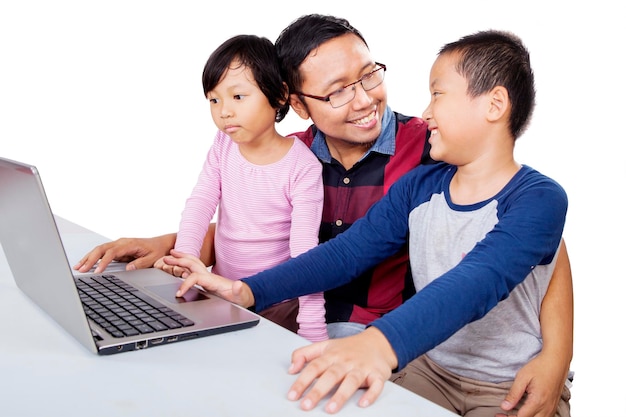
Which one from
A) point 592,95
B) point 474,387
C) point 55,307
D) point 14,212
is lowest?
point 474,387

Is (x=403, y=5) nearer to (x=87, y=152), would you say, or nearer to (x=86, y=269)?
(x=87, y=152)

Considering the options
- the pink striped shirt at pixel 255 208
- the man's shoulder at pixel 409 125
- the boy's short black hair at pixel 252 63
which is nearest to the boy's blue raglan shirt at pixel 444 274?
the pink striped shirt at pixel 255 208

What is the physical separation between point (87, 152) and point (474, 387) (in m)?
2.58

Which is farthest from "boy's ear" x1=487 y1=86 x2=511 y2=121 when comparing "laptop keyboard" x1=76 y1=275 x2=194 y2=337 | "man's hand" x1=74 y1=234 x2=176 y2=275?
"man's hand" x1=74 y1=234 x2=176 y2=275

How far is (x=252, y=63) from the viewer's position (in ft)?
5.29

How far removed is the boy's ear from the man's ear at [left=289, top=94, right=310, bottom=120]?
60cm

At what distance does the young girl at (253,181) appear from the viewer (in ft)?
5.29

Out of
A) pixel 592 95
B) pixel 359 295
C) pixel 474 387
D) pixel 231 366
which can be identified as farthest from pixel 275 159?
pixel 592 95

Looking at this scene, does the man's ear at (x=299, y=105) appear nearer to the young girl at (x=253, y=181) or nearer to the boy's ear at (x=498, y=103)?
the young girl at (x=253, y=181)

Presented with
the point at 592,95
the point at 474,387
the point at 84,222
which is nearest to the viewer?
the point at 474,387

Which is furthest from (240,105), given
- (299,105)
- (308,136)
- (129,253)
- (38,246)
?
(38,246)

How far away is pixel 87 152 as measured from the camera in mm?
3355

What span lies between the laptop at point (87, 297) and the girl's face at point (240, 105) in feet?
1.75

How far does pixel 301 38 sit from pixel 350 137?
270 mm
